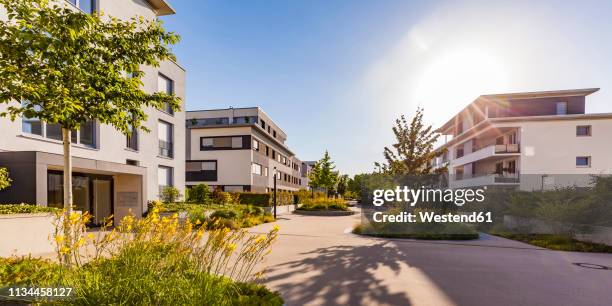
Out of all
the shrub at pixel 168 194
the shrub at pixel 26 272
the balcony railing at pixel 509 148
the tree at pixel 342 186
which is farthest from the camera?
the tree at pixel 342 186

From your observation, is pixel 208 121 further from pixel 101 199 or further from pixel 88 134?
pixel 88 134

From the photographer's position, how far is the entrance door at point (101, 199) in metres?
15.5

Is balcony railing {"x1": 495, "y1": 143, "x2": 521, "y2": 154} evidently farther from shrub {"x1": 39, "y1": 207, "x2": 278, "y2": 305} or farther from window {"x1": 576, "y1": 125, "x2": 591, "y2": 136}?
shrub {"x1": 39, "y1": 207, "x2": 278, "y2": 305}

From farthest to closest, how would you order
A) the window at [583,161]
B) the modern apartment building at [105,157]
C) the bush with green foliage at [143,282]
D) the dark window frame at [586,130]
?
the dark window frame at [586,130]
the window at [583,161]
the modern apartment building at [105,157]
the bush with green foliage at [143,282]

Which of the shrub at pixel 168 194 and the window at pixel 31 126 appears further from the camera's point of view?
the shrub at pixel 168 194

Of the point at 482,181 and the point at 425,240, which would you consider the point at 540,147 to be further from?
the point at 425,240

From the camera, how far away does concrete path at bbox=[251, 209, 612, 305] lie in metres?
5.76

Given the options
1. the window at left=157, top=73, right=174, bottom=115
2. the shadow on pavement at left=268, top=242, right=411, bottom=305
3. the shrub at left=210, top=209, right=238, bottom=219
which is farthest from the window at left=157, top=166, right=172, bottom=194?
the shadow on pavement at left=268, top=242, right=411, bottom=305

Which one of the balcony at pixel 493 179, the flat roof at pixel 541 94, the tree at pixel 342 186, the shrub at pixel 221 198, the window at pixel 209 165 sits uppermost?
the flat roof at pixel 541 94

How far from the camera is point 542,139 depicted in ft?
99.7

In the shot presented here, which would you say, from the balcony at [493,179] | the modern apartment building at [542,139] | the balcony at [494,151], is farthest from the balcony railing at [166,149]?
the balcony at [494,151]

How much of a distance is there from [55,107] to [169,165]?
17.0 m

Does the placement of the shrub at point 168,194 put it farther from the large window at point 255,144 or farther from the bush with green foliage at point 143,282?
the bush with green foliage at point 143,282

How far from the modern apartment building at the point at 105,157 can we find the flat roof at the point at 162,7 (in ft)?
0.20
